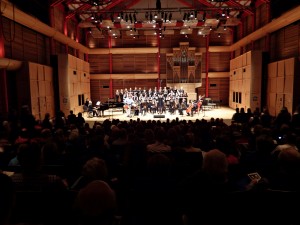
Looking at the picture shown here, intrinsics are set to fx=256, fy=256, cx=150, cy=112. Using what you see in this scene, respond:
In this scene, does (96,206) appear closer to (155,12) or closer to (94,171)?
(94,171)

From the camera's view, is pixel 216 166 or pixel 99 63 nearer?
pixel 216 166

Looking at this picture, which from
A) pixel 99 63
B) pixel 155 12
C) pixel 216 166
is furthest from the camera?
pixel 99 63

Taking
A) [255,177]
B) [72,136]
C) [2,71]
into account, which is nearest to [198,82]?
[2,71]

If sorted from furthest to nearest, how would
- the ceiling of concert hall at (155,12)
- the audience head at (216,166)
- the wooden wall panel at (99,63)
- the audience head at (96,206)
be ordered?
the wooden wall panel at (99,63) → the ceiling of concert hall at (155,12) → the audience head at (216,166) → the audience head at (96,206)

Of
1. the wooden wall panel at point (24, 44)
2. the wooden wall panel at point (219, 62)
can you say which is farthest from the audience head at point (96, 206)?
the wooden wall panel at point (219, 62)

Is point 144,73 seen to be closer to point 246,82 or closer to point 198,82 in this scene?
point 198,82

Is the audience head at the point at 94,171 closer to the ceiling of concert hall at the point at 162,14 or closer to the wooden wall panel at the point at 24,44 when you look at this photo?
the wooden wall panel at the point at 24,44

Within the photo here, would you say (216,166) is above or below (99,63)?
below

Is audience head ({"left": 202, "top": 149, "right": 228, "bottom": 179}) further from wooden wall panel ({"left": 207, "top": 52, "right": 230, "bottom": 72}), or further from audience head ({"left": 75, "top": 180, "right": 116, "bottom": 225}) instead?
wooden wall panel ({"left": 207, "top": 52, "right": 230, "bottom": 72})

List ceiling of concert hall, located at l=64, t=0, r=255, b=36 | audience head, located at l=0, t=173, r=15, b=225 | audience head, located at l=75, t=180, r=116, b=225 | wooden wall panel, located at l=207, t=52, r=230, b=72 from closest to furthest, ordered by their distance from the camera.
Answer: audience head, located at l=0, t=173, r=15, b=225
audience head, located at l=75, t=180, r=116, b=225
ceiling of concert hall, located at l=64, t=0, r=255, b=36
wooden wall panel, located at l=207, t=52, r=230, b=72

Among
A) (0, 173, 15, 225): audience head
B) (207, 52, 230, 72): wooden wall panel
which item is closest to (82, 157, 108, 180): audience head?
(0, 173, 15, 225): audience head

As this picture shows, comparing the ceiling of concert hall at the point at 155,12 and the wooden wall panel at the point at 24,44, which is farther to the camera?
the ceiling of concert hall at the point at 155,12

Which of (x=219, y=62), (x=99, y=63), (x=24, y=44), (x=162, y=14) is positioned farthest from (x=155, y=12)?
(x=219, y=62)

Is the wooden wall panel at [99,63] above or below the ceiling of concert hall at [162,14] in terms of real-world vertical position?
below
